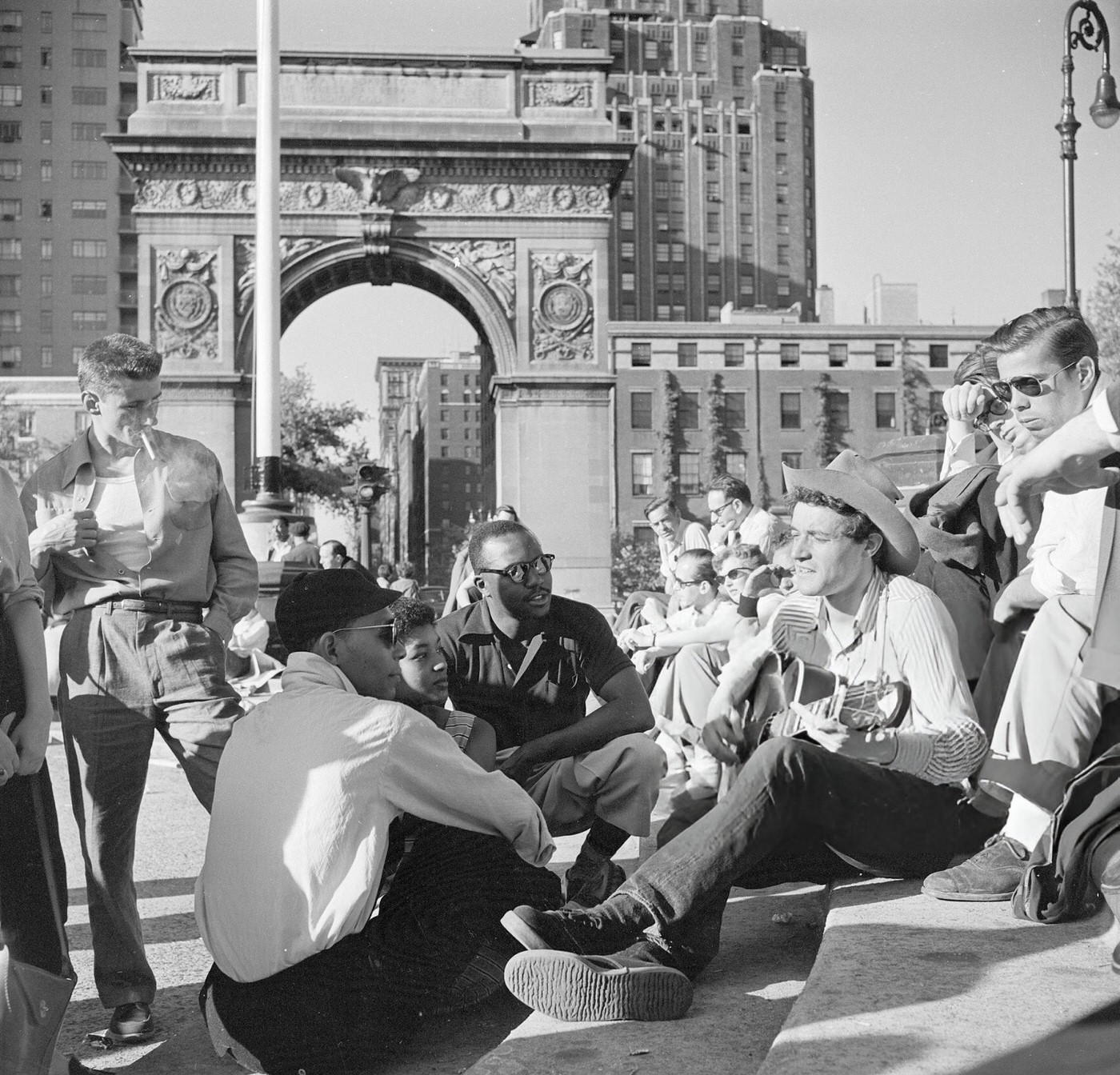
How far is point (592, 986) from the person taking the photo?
2756 millimetres

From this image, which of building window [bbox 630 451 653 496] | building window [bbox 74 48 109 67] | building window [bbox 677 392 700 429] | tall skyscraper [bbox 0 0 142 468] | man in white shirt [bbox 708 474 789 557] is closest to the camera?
man in white shirt [bbox 708 474 789 557]

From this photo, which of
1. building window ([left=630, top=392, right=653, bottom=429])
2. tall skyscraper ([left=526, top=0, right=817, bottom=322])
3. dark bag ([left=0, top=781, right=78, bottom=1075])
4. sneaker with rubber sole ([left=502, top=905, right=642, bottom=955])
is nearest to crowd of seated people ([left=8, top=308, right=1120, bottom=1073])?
sneaker with rubber sole ([left=502, top=905, right=642, bottom=955])

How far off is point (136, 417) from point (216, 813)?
137 centimetres

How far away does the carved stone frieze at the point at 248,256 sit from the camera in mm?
28703

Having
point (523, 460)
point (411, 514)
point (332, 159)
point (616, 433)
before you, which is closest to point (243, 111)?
point (332, 159)

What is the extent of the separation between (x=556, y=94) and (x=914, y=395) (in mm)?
40603

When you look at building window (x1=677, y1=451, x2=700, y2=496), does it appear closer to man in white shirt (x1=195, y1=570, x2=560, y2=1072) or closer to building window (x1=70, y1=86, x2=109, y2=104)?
building window (x1=70, y1=86, x2=109, y2=104)

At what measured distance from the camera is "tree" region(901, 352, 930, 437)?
65.6 meters

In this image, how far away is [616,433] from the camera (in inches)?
2530

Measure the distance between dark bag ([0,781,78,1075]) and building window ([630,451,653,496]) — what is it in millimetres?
61208

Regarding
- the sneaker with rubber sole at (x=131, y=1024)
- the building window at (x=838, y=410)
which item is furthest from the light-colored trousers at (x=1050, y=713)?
the building window at (x=838, y=410)

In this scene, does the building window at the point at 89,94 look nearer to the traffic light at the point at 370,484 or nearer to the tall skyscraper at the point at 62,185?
the tall skyscraper at the point at 62,185

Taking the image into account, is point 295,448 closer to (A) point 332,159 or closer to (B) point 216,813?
(A) point 332,159

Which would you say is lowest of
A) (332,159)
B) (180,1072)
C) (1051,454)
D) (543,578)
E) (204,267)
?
(180,1072)
